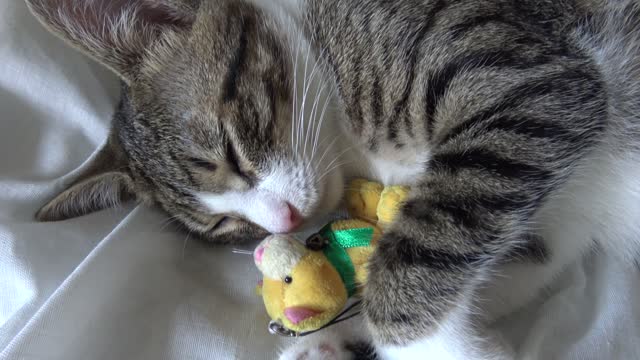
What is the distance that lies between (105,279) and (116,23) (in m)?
0.47

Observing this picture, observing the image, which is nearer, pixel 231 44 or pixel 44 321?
pixel 44 321

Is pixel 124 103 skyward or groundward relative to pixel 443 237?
groundward

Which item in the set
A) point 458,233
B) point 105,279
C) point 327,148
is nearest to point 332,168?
point 327,148

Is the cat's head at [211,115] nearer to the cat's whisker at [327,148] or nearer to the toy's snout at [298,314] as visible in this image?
the cat's whisker at [327,148]

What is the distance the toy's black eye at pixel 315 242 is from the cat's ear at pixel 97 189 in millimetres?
424

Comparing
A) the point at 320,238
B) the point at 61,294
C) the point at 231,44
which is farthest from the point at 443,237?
the point at 61,294

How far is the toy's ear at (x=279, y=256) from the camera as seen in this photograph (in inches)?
39.2

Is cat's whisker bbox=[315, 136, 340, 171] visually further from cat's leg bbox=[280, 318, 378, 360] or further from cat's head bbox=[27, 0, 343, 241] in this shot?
cat's leg bbox=[280, 318, 378, 360]

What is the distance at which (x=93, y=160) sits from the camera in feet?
4.20

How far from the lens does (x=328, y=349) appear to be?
1085 mm

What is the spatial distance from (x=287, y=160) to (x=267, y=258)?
0.60 feet

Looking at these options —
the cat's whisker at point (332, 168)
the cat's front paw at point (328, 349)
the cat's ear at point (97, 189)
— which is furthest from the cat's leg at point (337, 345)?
the cat's ear at point (97, 189)

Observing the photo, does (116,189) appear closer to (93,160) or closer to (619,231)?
(93,160)

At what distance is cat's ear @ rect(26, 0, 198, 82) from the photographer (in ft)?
3.55
